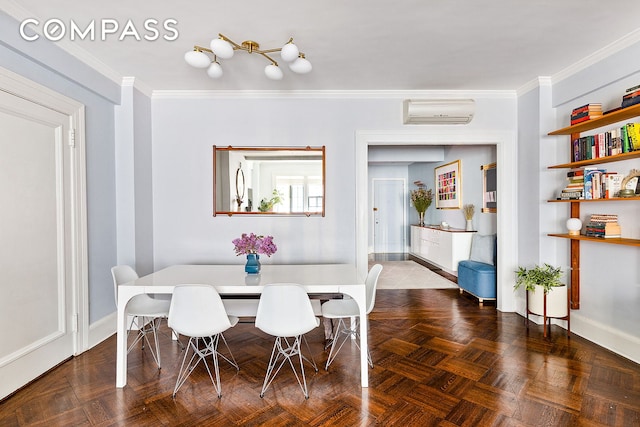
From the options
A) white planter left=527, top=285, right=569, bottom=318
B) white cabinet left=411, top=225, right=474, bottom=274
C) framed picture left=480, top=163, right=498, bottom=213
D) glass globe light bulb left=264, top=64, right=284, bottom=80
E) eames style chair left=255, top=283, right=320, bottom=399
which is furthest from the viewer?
white cabinet left=411, top=225, right=474, bottom=274

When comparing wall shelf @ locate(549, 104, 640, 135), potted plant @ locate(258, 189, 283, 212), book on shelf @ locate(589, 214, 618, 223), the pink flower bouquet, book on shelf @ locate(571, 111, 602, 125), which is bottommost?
the pink flower bouquet

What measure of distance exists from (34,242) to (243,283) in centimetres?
157

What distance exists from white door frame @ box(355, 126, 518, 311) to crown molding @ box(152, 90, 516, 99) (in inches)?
15.6

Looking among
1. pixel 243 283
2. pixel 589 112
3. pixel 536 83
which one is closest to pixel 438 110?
pixel 536 83

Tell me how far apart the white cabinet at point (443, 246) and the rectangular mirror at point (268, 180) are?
281 centimetres

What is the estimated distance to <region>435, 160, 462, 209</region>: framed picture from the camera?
6.04 metres

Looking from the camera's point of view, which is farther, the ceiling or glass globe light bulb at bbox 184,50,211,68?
glass globe light bulb at bbox 184,50,211,68

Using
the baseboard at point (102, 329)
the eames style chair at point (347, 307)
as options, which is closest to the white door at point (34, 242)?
the baseboard at point (102, 329)

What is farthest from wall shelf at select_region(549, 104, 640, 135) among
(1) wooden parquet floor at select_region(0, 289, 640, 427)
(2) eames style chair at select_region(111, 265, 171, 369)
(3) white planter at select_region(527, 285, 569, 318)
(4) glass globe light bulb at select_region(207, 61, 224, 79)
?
(2) eames style chair at select_region(111, 265, 171, 369)

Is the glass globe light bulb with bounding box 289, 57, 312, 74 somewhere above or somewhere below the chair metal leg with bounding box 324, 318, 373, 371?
above

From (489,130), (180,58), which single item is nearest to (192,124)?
(180,58)

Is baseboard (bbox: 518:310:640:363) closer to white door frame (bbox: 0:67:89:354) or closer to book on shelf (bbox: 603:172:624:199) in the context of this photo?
book on shelf (bbox: 603:172:624:199)

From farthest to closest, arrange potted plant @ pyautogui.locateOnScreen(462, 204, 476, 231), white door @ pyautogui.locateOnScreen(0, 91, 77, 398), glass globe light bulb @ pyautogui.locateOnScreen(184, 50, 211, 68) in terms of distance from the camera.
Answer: potted plant @ pyautogui.locateOnScreen(462, 204, 476, 231), glass globe light bulb @ pyautogui.locateOnScreen(184, 50, 211, 68), white door @ pyautogui.locateOnScreen(0, 91, 77, 398)

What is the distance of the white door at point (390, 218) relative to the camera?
27.8 ft
